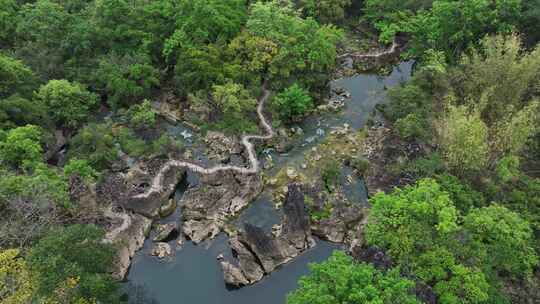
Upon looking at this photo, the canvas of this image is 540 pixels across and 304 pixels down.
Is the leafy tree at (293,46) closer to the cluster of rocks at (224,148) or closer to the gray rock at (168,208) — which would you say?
the cluster of rocks at (224,148)

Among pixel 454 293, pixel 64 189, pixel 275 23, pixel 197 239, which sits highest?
pixel 275 23

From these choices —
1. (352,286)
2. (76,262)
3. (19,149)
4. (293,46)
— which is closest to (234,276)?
(352,286)

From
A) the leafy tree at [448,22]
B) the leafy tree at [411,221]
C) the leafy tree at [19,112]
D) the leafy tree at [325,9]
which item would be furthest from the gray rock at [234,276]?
the leafy tree at [325,9]

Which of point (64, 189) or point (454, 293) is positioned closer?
point (454, 293)

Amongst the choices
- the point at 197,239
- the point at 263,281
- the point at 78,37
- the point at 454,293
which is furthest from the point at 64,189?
the point at 454,293

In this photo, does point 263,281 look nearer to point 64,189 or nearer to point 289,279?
point 289,279

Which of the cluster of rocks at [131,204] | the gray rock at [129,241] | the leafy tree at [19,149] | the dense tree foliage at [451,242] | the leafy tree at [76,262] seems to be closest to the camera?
the leafy tree at [76,262]

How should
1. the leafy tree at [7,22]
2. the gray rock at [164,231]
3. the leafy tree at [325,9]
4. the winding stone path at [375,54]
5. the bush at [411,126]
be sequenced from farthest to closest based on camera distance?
the leafy tree at [325,9] < the winding stone path at [375,54] < the leafy tree at [7,22] < the bush at [411,126] < the gray rock at [164,231]
